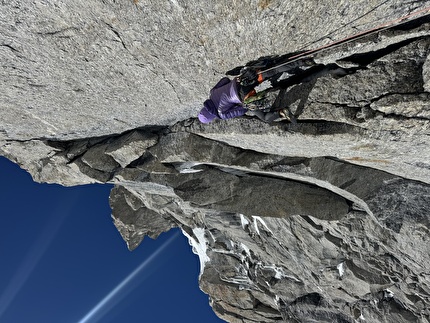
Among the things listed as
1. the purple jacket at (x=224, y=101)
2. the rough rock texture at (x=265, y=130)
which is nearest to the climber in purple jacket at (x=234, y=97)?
the purple jacket at (x=224, y=101)

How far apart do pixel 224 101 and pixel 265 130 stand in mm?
1318

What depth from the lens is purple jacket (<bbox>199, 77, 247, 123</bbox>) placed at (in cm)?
634

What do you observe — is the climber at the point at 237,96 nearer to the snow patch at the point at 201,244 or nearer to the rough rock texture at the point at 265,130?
the rough rock texture at the point at 265,130

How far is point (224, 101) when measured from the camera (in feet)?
21.6

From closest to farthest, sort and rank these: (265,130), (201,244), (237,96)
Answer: (237,96)
(265,130)
(201,244)

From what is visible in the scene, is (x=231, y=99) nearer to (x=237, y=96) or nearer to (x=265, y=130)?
(x=237, y=96)

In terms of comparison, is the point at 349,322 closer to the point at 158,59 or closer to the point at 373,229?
the point at 373,229

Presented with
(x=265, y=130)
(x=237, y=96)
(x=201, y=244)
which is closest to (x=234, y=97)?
(x=237, y=96)

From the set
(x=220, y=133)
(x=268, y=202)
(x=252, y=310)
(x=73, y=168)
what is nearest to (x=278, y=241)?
(x=268, y=202)

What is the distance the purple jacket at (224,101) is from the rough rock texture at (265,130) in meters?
0.38

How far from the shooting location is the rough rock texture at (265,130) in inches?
207

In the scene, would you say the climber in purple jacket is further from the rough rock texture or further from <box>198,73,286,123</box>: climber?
the rough rock texture

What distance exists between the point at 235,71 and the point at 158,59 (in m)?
1.58

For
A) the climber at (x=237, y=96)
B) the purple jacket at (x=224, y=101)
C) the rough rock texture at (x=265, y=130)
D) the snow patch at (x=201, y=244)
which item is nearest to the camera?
the rough rock texture at (x=265, y=130)
